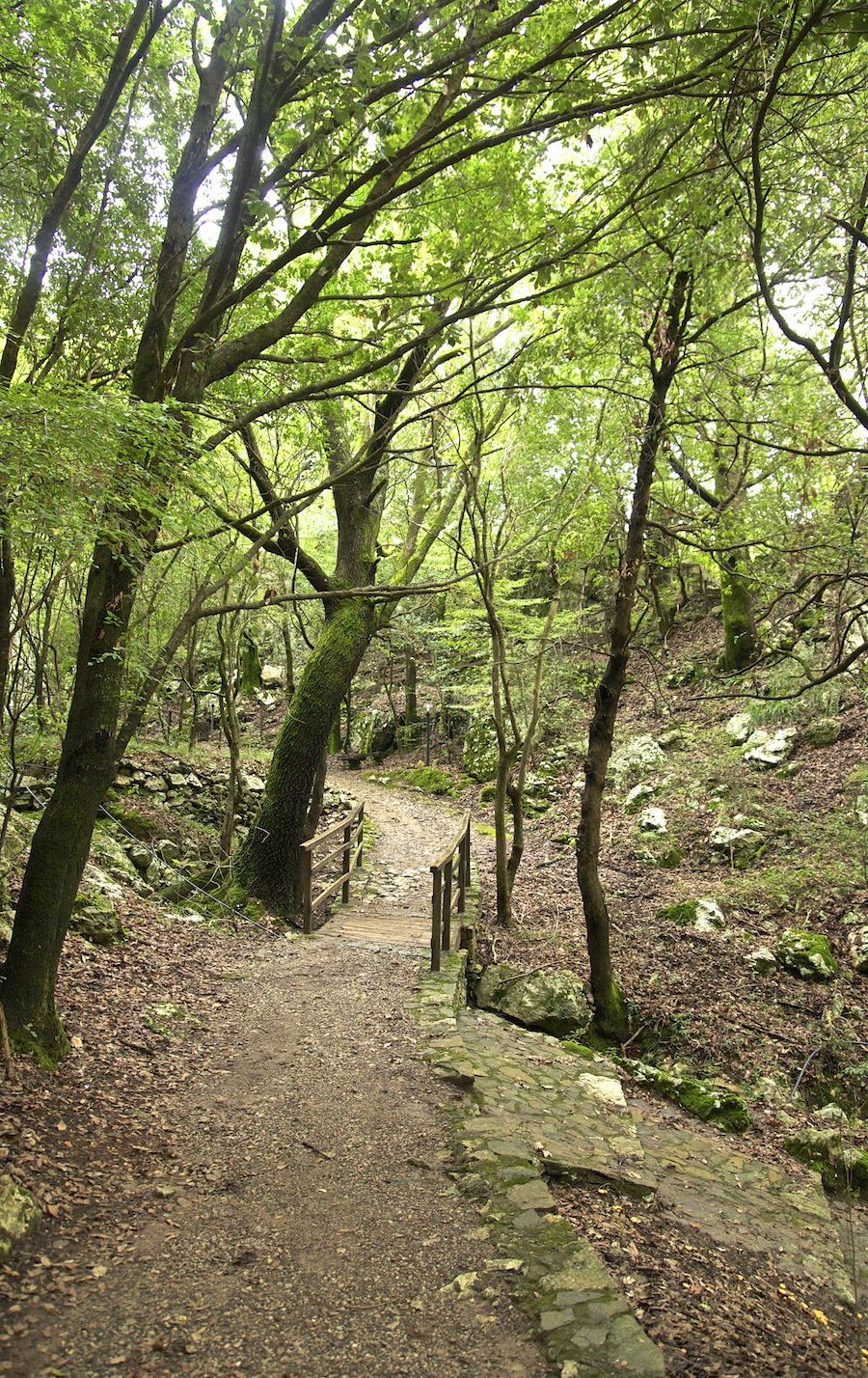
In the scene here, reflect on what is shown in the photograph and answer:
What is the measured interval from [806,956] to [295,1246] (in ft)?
19.5

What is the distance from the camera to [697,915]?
319 inches

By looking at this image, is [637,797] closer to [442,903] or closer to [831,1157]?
[442,903]

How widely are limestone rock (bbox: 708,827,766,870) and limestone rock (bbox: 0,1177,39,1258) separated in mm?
8450

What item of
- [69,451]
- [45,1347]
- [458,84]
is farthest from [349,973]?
[458,84]

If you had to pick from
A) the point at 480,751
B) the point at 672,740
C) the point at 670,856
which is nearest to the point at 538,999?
the point at 670,856

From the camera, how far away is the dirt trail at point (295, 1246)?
2221 mm

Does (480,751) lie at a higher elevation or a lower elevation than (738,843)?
higher

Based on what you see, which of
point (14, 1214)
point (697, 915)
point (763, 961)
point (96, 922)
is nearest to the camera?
point (14, 1214)

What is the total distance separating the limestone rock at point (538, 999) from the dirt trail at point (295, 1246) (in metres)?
1.99

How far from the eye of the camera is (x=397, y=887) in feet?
33.9

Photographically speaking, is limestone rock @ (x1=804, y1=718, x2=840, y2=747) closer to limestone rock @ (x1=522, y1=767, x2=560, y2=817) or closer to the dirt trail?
limestone rock @ (x1=522, y1=767, x2=560, y2=817)

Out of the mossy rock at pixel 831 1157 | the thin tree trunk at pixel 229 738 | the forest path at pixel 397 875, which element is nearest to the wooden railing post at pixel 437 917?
the forest path at pixel 397 875

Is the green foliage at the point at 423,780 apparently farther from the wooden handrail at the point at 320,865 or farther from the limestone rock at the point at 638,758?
the wooden handrail at the point at 320,865

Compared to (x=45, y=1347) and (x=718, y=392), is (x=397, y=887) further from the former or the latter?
(x=45, y=1347)
